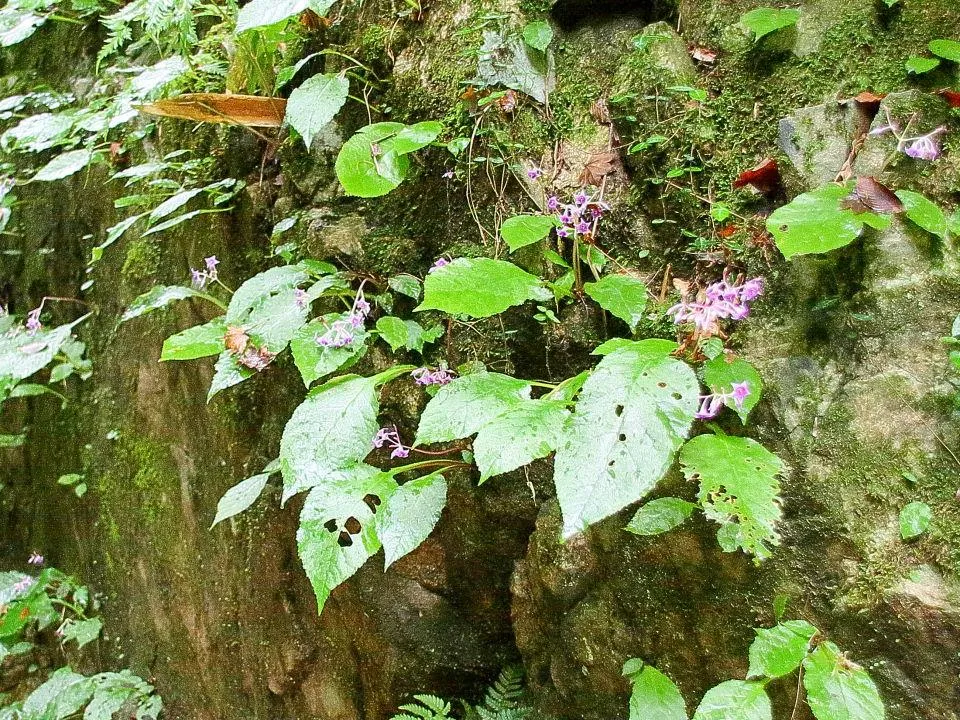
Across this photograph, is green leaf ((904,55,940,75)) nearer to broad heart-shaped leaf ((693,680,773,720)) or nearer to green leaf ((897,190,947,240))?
green leaf ((897,190,947,240))

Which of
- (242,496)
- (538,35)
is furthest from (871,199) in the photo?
(242,496)

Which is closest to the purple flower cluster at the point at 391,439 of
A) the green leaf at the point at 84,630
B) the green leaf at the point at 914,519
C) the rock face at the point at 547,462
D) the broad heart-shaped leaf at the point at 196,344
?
the rock face at the point at 547,462

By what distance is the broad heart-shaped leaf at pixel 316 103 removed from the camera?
6.11 feet

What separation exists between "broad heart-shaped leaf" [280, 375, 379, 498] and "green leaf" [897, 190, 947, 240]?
4.34 feet

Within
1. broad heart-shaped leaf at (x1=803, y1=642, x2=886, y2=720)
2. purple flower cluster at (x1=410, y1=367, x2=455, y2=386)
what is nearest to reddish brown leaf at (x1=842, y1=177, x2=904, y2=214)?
broad heart-shaped leaf at (x1=803, y1=642, x2=886, y2=720)

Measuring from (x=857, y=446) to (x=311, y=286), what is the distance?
4.90 feet

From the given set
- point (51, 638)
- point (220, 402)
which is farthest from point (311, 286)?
point (51, 638)

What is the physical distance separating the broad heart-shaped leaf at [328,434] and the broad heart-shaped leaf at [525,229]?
52cm

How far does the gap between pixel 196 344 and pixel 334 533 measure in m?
0.79

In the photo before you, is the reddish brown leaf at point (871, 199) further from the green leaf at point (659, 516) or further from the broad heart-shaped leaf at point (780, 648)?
the broad heart-shaped leaf at point (780, 648)

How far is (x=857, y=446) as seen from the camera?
1385 millimetres

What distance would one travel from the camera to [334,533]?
1.40m

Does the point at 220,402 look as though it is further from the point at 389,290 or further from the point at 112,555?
the point at 112,555

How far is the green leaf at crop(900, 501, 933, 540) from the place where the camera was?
4.24ft
